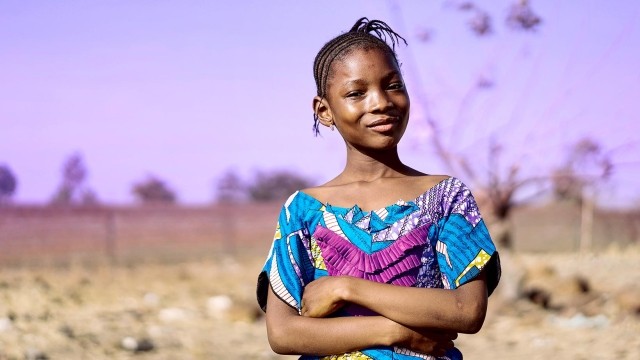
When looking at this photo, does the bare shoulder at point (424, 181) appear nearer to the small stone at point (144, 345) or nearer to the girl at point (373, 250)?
the girl at point (373, 250)

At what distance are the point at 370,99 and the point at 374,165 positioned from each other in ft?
0.56

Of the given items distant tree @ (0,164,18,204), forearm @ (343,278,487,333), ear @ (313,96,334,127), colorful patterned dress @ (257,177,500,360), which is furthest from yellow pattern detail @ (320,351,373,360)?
distant tree @ (0,164,18,204)

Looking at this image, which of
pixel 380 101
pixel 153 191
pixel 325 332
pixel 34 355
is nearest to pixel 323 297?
pixel 325 332

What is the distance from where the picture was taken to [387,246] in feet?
6.27

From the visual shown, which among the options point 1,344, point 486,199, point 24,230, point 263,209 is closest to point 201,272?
point 24,230

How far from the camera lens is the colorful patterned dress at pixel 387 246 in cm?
191

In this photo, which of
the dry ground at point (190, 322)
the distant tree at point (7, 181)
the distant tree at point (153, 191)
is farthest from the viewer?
the distant tree at point (153, 191)

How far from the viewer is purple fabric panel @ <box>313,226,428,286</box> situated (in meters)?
1.90

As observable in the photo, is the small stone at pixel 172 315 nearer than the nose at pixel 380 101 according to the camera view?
No

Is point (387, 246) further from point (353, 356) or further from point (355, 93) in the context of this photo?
point (355, 93)

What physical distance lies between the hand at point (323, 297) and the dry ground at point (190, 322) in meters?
4.19

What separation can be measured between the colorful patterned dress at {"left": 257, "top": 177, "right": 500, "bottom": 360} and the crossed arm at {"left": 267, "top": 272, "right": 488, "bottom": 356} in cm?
4

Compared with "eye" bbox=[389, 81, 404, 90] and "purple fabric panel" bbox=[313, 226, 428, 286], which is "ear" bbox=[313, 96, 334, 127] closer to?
"eye" bbox=[389, 81, 404, 90]

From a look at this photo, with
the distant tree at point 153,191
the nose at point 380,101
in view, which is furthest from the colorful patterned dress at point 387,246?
the distant tree at point 153,191
